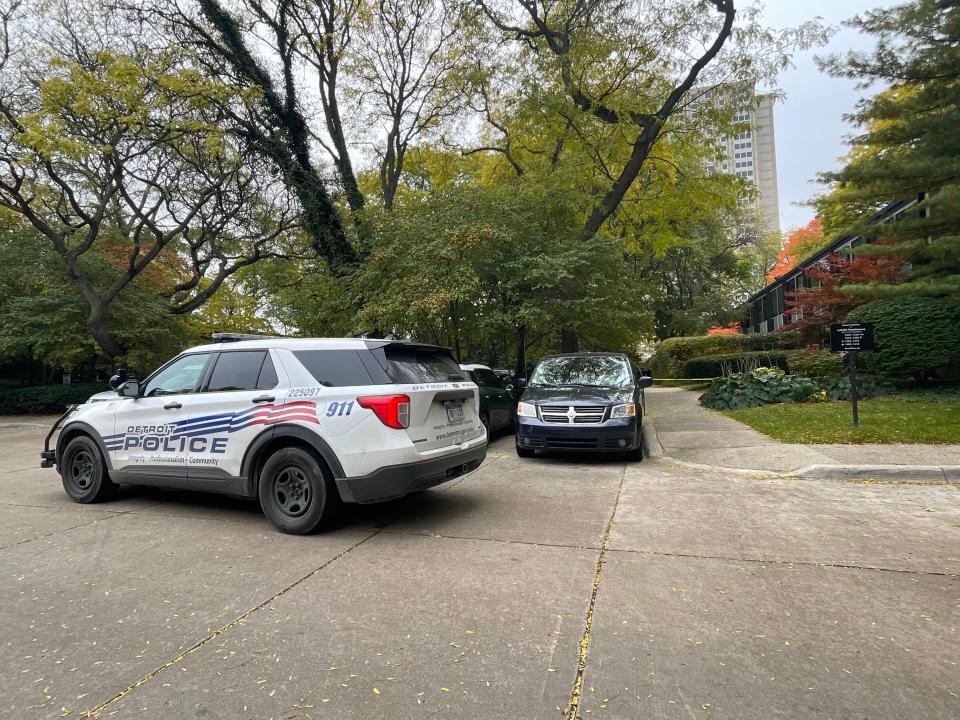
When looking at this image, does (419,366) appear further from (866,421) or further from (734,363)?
(734,363)

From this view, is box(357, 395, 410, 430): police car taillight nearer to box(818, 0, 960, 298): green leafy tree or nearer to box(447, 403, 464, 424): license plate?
box(447, 403, 464, 424): license plate

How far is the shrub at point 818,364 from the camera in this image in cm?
1458

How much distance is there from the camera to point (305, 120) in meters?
18.7

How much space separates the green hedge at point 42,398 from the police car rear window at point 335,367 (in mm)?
20231

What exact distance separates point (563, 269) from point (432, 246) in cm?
315

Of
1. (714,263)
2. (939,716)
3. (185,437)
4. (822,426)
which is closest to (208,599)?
(185,437)

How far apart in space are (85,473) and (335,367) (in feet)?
12.1

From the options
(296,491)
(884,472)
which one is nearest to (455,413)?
(296,491)

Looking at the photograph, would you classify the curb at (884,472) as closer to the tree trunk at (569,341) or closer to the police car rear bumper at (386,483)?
the police car rear bumper at (386,483)

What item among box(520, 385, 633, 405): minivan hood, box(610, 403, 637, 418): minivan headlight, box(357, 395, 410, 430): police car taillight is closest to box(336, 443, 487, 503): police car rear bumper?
box(357, 395, 410, 430): police car taillight

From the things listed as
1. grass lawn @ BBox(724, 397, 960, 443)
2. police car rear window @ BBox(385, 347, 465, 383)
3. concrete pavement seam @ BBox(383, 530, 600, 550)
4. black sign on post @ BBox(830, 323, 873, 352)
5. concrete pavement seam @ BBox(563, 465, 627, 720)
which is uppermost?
black sign on post @ BBox(830, 323, 873, 352)

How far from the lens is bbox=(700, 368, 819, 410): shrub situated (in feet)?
44.2

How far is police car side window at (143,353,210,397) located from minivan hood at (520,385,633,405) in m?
4.82

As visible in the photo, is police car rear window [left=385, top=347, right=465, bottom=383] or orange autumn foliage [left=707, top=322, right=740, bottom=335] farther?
orange autumn foliage [left=707, top=322, right=740, bottom=335]
